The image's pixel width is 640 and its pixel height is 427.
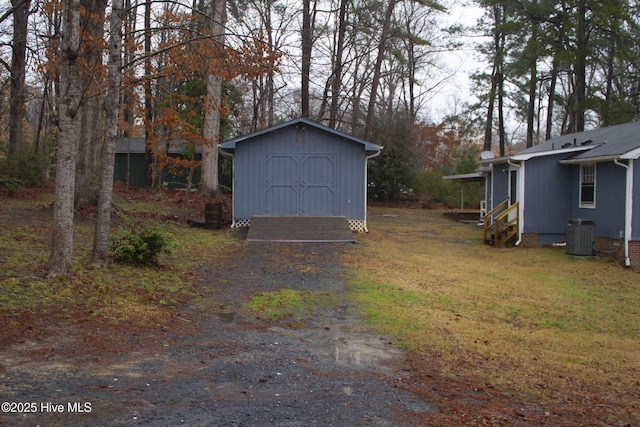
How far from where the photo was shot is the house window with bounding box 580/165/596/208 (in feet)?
57.9

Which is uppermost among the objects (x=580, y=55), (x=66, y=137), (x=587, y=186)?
(x=580, y=55)

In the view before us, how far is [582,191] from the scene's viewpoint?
59.6 feet

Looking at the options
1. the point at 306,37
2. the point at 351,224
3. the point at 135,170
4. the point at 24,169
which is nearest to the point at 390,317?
the point at 351,224

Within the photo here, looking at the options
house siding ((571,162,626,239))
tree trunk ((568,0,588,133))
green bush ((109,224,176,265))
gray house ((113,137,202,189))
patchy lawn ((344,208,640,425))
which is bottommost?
patchy lawn ((344,208,640,425))

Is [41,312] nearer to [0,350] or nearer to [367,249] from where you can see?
[0,350]

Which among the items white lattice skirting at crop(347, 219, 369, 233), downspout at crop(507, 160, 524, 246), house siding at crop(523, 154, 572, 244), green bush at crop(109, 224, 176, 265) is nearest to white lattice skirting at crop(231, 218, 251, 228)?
white lattice skirting at crop(347, 219, 369, 233)

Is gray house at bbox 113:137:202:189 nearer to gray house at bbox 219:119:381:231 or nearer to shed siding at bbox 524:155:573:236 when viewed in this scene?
gray house at bbox 219:119:381:231

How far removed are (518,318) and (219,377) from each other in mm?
5620

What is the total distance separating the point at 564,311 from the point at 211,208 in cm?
1109

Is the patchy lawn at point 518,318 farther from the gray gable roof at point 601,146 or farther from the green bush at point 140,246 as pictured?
the green bush at point 140,246

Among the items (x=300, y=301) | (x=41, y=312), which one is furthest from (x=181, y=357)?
(x=300, y=301)

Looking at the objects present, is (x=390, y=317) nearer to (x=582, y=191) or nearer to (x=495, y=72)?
(x=582, y=191)

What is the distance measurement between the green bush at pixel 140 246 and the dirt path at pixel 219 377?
7.87 ft

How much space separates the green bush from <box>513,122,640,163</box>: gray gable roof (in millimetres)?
12123
